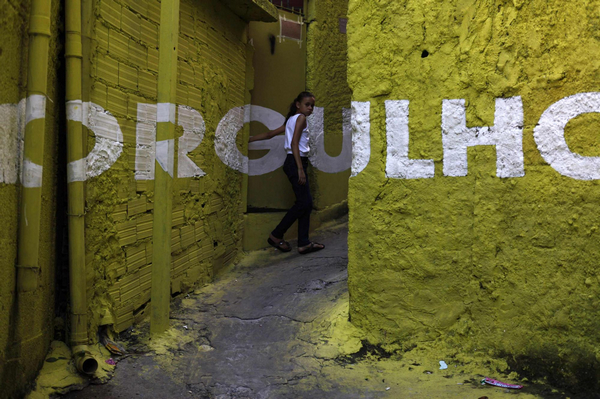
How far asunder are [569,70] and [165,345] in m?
2.80

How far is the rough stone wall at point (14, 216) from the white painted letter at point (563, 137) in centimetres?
258

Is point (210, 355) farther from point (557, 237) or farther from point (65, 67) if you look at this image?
point (557, 237)

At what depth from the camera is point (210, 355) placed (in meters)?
3.11

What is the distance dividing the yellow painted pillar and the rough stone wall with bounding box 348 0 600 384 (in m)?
1.13

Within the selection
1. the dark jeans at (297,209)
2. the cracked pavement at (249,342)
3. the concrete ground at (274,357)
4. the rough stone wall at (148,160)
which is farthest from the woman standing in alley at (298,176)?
the concrete ground at (274,357)

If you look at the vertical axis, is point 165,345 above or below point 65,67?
below

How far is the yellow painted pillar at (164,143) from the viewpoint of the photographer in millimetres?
3180

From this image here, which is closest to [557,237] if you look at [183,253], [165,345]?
[165,345]

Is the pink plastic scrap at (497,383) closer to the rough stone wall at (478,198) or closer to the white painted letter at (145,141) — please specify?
the rough stone wall at (478,198)

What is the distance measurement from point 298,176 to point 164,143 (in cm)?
189

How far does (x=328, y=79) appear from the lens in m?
5.76

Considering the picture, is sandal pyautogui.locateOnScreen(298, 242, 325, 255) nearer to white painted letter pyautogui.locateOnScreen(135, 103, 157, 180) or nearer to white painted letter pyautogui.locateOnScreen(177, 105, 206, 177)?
white painted letter pyautogui.locateOnScreen(177, 105, 206, 177)

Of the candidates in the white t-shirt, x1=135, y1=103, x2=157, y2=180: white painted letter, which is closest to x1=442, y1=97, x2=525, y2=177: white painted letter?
x1=135, y1=103, x2=157, y2=180: white painted letter

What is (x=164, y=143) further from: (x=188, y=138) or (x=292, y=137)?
(x=292, y=137)
